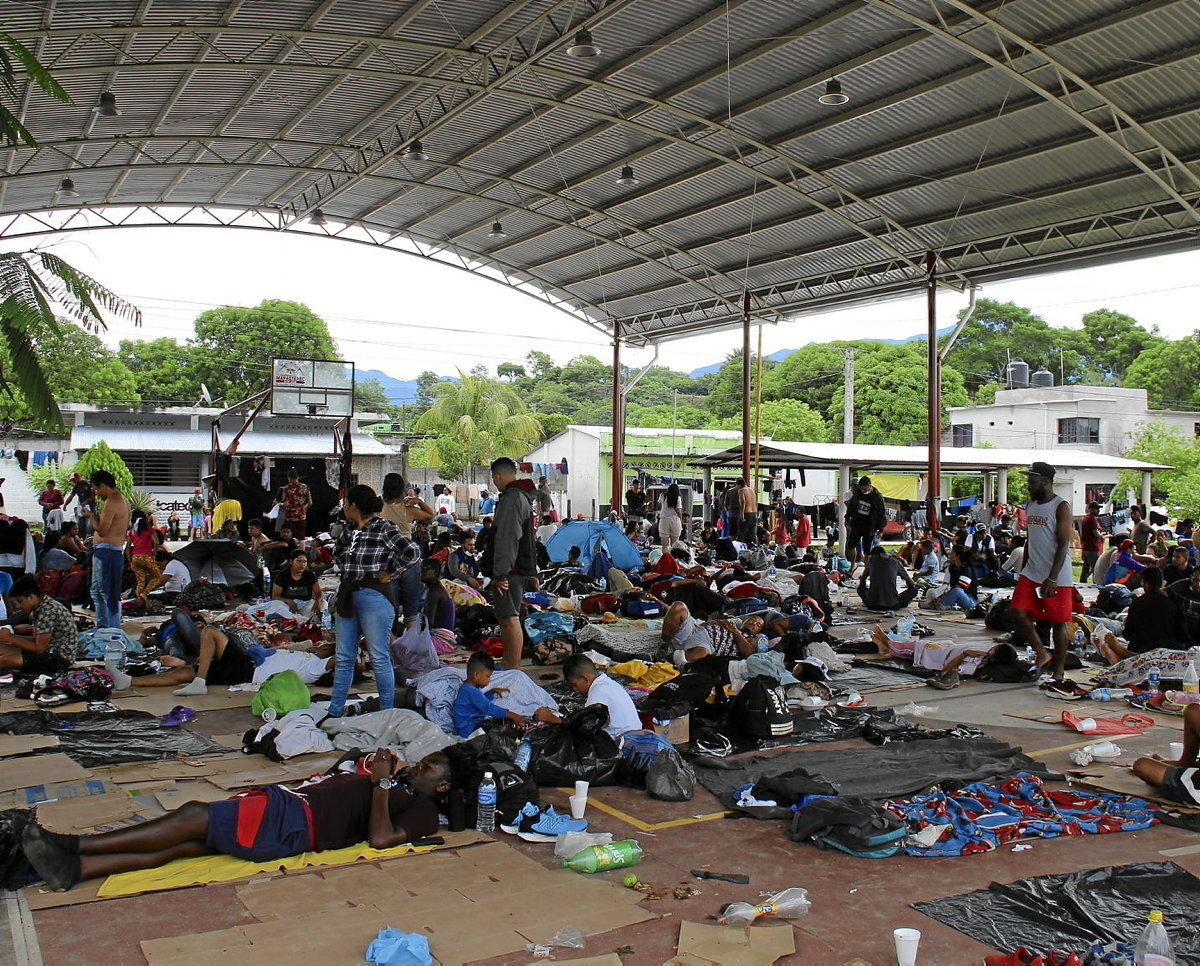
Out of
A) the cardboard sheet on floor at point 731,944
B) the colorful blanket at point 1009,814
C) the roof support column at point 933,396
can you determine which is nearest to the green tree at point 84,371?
the roof support column at point 933,396

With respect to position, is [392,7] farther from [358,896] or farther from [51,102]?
[358,896]

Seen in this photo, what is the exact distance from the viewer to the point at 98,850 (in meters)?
4.25

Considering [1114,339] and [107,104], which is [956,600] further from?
[1114,339]

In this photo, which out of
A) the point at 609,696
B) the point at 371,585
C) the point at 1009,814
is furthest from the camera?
the point at 371,585

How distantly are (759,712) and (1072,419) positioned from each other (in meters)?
38.9

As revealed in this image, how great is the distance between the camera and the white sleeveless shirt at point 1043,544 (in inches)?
337

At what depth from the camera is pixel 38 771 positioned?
585cm

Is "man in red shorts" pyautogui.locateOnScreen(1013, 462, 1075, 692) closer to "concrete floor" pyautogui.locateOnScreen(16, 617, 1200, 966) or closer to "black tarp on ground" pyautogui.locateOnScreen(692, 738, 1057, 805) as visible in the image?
"black tarp on ground" pyautogui.locateOnScreen(692, 738, 1057, 805)

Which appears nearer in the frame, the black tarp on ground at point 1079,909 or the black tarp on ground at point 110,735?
the black tarp on ground at point 1079,909

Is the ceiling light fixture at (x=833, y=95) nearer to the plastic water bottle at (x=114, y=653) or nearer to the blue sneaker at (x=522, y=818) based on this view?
the plastic water bottle at (x=114, y=653)

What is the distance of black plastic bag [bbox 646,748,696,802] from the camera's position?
5.64 m

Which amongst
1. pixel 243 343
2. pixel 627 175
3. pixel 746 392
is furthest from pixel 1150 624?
pixel 243 343

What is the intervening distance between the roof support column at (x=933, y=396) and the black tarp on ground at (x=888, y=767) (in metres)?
13.7

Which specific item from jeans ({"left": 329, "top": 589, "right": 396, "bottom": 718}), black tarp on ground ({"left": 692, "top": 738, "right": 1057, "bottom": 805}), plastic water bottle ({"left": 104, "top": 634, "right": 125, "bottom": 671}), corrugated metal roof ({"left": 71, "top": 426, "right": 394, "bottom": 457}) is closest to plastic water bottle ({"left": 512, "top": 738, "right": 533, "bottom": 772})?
black tarp on ground ({"left": 692, "top": 738, "right": 1057, "bottom": 805})
